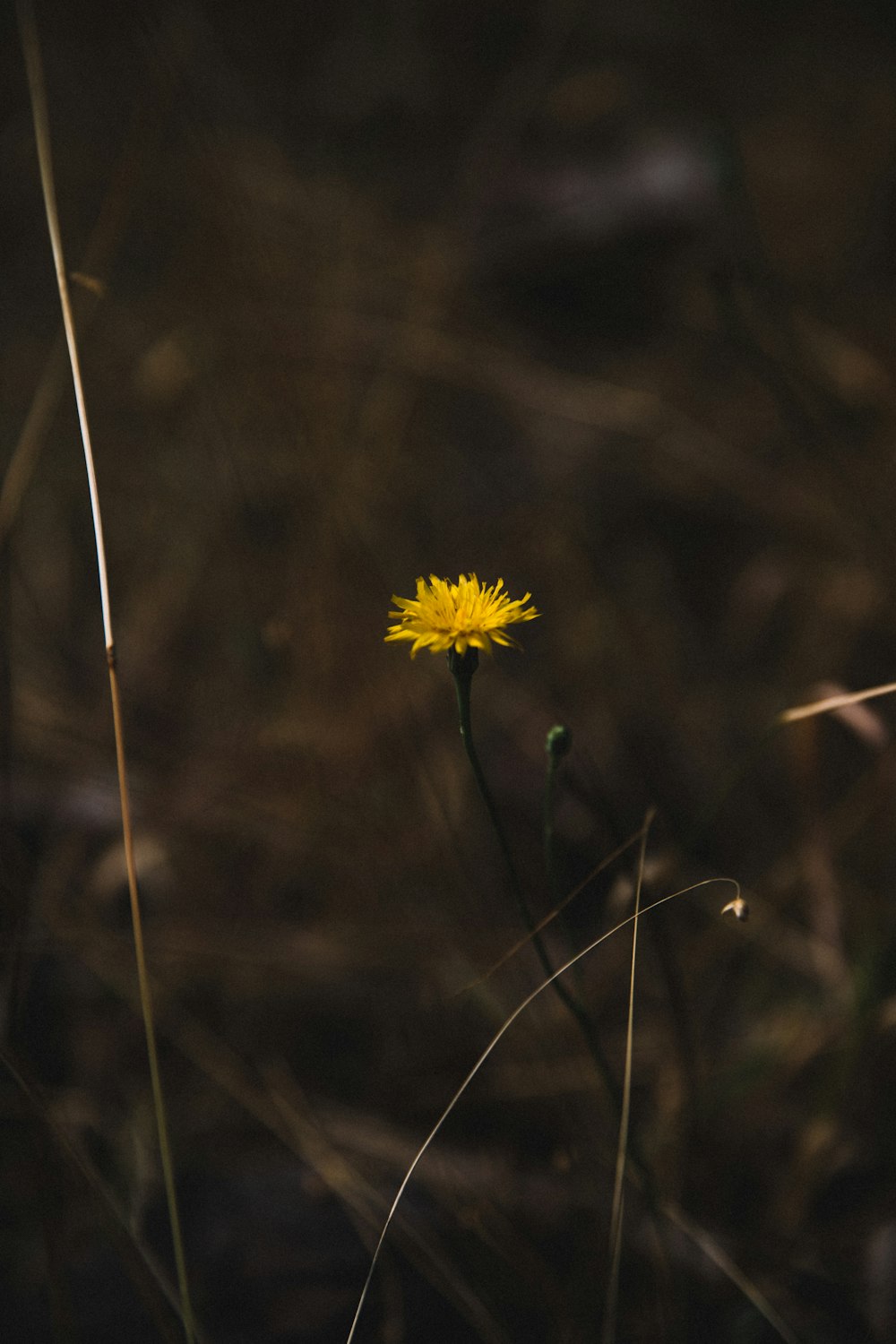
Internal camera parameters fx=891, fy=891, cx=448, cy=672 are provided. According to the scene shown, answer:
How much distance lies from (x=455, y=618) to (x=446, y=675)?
609 mm

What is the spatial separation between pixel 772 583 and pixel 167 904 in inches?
29.2

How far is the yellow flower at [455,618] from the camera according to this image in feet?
1.18

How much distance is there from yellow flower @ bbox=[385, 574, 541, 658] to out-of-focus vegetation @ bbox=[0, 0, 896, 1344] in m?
0.18

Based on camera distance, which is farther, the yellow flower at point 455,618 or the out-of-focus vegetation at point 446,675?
the out-of-focus vegetation at point 446,675

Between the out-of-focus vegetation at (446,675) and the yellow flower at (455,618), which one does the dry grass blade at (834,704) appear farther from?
the yellow flower at (455,618)

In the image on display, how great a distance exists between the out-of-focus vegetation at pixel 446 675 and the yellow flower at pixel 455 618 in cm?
18

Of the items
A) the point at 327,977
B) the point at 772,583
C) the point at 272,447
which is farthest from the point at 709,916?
the point at 272,447

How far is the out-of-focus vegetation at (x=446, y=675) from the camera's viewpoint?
22.3 inches

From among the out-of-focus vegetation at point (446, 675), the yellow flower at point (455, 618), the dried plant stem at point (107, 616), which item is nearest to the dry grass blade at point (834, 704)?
the out-of-focus vegetation at point (446, 675)

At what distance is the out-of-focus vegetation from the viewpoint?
57 centimetres

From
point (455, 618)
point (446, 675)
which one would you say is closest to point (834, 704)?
point (455, 618)

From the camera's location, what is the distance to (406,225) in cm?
151

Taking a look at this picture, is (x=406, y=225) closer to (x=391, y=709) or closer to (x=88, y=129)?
(x=88, y=129)

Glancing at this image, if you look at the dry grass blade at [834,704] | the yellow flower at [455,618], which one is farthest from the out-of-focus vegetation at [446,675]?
the yellow flower at [455,618]
